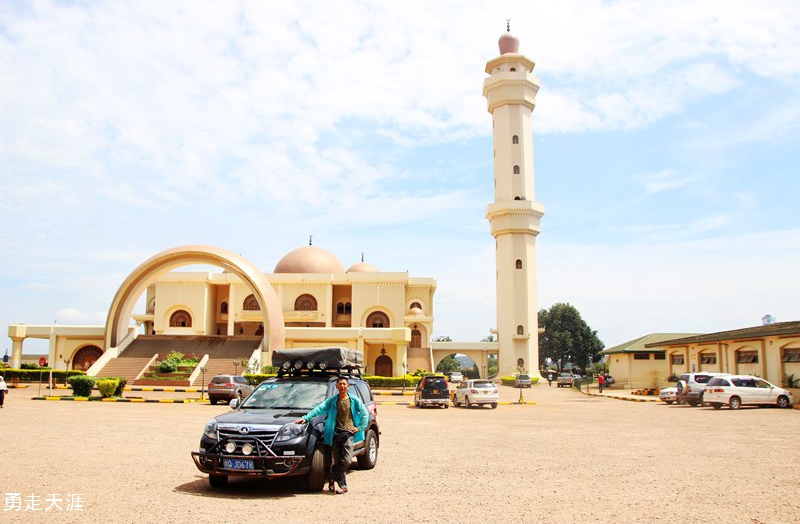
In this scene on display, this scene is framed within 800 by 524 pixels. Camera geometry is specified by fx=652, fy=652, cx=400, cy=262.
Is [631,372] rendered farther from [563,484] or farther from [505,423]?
[563,484]

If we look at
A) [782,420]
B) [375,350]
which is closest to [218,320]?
[375,350]

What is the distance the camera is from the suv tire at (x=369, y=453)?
31.4ft

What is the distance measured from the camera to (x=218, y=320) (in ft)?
178

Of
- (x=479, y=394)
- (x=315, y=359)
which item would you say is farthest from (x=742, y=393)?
(x=315, y=359)

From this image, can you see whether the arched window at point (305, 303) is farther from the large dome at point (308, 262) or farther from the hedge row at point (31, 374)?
the hedge row at point (31, 374)

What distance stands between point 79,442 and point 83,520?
646cm

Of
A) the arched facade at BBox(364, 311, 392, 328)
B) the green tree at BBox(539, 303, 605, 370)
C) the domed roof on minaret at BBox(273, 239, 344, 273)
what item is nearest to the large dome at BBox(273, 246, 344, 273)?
the domed roof on minaret at BBox(273, 239, 344, 273)

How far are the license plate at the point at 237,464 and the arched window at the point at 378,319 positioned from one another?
4439 centimetres

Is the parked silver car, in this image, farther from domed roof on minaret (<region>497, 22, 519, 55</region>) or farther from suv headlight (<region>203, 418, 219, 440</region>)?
domed roof on minaret (<region>497, 22, 519, 55</region>)

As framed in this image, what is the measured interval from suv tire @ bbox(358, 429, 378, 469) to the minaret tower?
133 feet

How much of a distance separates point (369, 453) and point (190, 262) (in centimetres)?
3511

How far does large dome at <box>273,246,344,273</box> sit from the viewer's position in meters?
55.4

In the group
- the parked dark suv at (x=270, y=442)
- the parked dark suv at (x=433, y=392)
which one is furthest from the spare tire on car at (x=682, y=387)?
the parked dark suv at (x=270, y=442)

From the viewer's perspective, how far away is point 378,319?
172 ft
